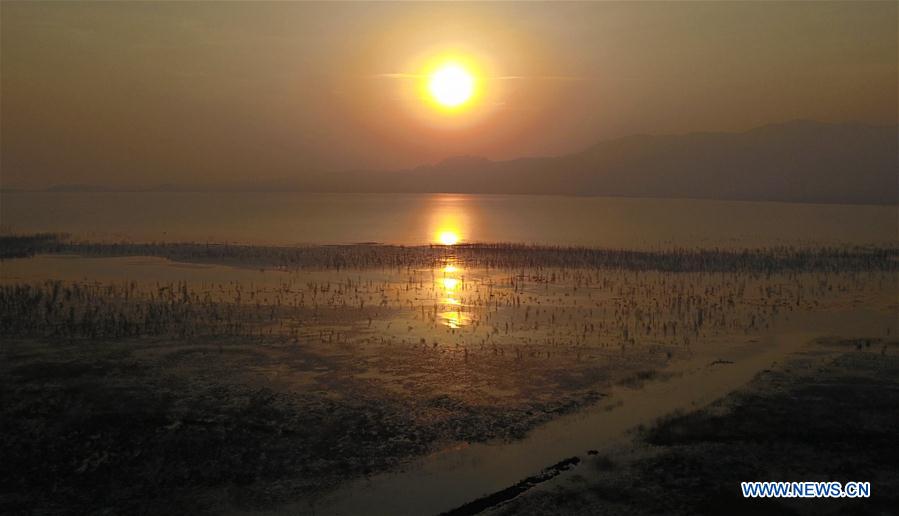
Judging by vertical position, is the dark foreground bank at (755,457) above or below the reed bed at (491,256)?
below

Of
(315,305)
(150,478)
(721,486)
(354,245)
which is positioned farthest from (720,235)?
(150,478)

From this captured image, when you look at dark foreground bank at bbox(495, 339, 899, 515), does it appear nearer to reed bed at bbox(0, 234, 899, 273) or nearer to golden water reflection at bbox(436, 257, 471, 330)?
golden water reflection at bbox(436, 257, 471, 330)

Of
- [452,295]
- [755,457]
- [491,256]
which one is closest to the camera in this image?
[755,457]

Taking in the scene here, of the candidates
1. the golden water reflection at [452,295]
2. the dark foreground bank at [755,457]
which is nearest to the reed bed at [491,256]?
the golden water reflection at [452,295]

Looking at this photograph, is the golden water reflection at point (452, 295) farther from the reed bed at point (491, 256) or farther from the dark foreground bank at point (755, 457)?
the dark foreground bank at point (755, 457)

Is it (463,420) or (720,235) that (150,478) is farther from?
(720,235)

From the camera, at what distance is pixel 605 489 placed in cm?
993

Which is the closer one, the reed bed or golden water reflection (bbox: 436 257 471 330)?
golden water reflection (bbox: 436 257 471 330)

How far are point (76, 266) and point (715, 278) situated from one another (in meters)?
30.7

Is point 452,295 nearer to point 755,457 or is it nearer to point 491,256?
point 491,256

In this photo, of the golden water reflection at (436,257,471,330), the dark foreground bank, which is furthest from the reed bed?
the dark foreground bank

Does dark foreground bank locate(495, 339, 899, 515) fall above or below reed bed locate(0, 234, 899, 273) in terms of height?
below

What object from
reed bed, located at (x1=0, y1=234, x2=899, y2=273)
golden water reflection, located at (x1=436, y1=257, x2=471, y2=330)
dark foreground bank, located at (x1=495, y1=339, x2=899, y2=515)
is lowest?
dark foreground bank, located at (x1=495, y1=339, x2=899, y2=515)

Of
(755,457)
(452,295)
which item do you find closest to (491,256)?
(452,295)
